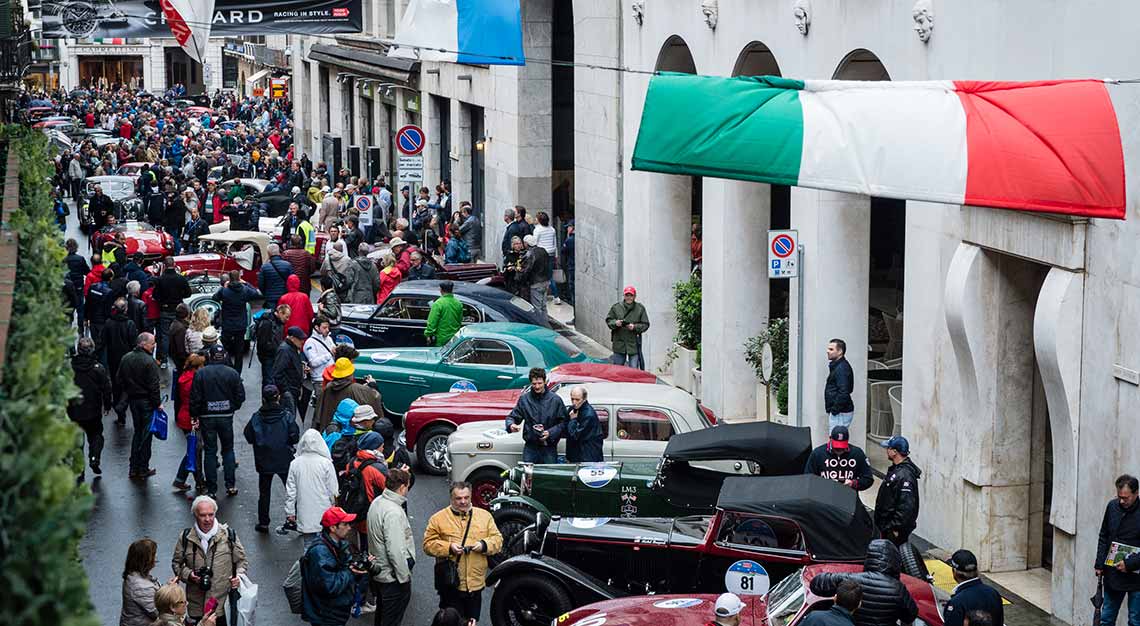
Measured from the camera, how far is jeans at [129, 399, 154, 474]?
17797 millimetres

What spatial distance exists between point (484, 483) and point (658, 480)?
2653mm

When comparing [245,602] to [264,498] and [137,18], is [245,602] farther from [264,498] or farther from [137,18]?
[137,18]

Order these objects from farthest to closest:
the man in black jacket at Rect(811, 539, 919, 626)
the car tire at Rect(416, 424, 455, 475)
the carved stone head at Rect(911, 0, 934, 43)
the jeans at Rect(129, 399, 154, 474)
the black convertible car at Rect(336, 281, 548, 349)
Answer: the black convertible car at Rect(336, 281, 548, 349), the car tire at Rect(416, 424, 455, 475), the jeans at Rect(129, 399, 154, 474), the carved stone head at Rect(911, 0, 934, 43), the man in black jacket at Rect(811, 539, 919, 626)

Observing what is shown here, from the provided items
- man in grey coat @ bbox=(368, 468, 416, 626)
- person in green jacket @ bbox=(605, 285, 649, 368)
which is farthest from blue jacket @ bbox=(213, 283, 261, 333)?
man in grey coat @ bbox=(368, 468, 416, 626)

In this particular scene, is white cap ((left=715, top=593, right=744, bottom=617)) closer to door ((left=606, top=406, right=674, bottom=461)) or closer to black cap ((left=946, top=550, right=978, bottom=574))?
black cap ((left=946, top=550, right=978, bottom=574))

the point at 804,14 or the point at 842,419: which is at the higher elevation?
the point at 804,14

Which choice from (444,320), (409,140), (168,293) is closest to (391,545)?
(444,320)

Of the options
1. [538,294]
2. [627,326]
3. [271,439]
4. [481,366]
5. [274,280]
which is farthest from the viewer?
[538,294]

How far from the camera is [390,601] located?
11938 mm

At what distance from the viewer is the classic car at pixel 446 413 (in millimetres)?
17859

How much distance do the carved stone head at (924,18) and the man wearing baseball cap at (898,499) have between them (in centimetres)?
416

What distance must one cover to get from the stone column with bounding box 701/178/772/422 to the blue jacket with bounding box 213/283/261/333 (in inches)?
261

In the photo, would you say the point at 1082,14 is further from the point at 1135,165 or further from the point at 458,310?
the point at 458,310

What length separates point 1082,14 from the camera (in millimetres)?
12547
